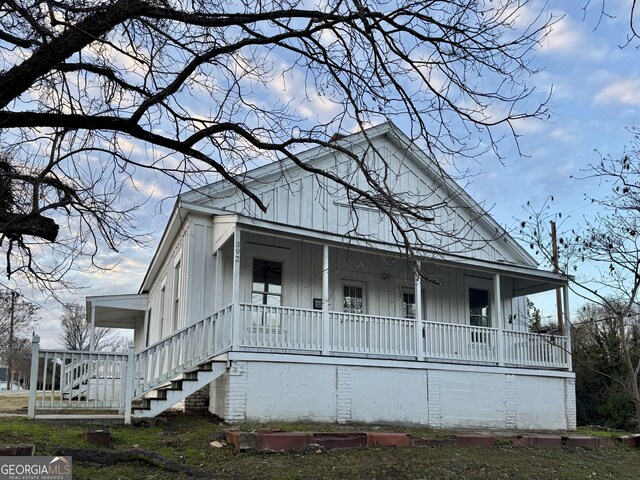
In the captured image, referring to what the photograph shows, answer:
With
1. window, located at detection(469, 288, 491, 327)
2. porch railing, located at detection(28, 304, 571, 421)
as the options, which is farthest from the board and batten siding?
porch railing, located at detection(28, 304, 571, 421)

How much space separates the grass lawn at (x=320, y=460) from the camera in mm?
7328

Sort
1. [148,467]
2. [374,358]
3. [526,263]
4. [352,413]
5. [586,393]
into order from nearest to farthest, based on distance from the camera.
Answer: [148,467]
[352,413]
[374,358]
[526,263]
[586,393]

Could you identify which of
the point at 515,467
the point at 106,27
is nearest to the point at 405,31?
the point at 106,27

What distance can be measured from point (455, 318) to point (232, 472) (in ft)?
36.2

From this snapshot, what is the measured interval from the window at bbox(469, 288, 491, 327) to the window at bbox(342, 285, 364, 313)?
393cm

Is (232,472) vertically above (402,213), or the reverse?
(402,213)

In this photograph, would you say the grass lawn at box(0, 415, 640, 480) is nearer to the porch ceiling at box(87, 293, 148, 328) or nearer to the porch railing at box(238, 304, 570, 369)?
the porch railing at box(238, 304, 570, 369)

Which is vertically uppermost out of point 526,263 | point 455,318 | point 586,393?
point 526,263

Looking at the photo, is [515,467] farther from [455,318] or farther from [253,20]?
[455,318]

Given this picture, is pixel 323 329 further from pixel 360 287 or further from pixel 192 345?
pixel 360 287

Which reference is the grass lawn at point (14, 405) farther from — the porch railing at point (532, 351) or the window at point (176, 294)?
the porch railing at point (532, 351)

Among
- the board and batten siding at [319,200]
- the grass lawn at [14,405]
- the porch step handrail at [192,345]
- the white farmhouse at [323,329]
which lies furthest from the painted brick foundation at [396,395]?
the grass lawn at [14,405]

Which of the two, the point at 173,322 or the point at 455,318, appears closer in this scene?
the point at 173,322

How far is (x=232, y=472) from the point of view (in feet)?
24.2
